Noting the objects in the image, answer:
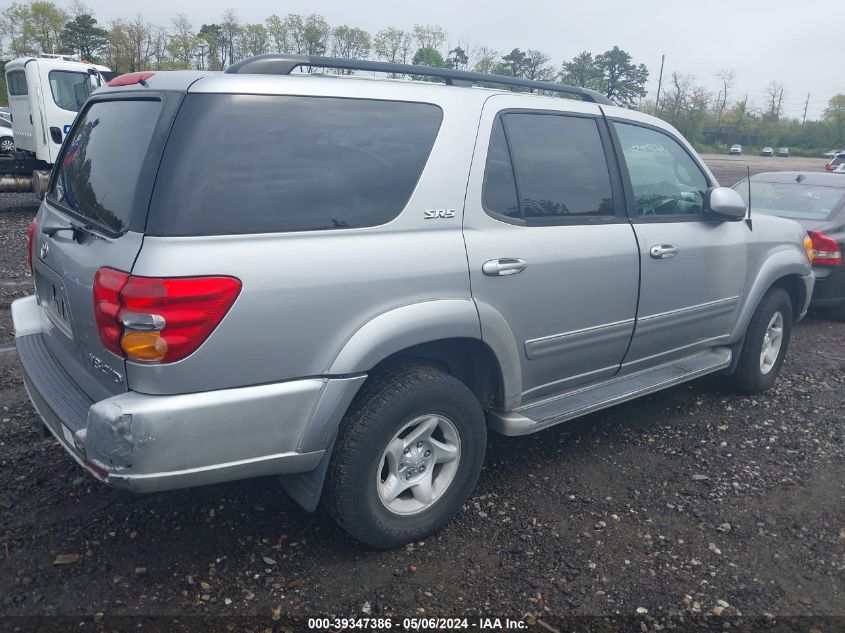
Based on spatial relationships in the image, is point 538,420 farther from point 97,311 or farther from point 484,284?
point 97,311

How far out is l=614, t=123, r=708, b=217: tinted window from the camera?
3.98m

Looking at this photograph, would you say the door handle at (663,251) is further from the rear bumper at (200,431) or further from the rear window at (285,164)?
the rear bumper at (200,431)

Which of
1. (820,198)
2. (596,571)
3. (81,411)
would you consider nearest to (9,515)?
(81,411)

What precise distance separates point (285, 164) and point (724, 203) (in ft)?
8.92

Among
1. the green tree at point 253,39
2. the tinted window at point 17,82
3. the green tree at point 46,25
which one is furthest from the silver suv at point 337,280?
the green tree at point 46,25

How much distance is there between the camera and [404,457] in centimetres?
303

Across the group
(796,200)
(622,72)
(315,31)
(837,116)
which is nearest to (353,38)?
(315,31)

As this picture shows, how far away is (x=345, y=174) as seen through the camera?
278 cm

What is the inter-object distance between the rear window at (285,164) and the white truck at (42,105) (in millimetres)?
12388

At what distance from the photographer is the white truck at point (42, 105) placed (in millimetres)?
13484

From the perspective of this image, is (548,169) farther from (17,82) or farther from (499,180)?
(17,82)

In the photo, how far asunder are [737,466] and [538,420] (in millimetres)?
1400

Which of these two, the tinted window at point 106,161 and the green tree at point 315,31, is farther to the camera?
the green tree at point 315,31

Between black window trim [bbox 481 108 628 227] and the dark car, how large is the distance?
11.9ft
